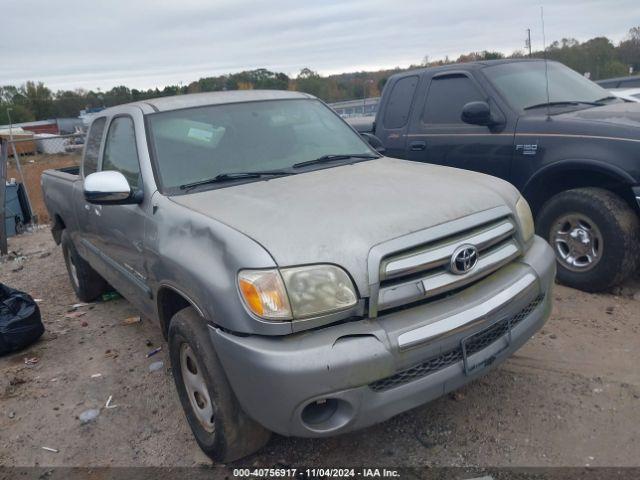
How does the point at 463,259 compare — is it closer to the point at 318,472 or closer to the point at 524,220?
the point at 524,220

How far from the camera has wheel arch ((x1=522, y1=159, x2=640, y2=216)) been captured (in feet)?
14.0

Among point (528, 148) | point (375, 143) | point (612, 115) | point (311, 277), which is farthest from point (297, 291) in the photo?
point (612, 115)

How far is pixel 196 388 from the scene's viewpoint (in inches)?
114

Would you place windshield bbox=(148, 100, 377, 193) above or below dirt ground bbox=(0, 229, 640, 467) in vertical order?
above

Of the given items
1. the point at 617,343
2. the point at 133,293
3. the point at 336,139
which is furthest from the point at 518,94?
the point at 133,293

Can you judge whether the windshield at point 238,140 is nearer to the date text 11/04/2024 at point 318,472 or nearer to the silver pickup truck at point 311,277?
the silver pickup truck at point 311,277

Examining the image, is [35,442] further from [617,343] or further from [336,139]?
[617,343]

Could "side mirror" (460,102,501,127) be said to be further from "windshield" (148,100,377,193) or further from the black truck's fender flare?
"windshield" (148,100,377,193)

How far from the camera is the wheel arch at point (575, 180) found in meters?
4.25

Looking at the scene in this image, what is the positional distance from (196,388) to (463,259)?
1540 mm

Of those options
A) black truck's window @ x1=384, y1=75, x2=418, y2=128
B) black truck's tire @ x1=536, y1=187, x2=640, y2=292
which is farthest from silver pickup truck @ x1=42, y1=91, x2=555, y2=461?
black truck's window @ x1=384, y1=75, x2=418, y2=128

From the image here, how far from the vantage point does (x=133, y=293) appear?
3760 millimetres

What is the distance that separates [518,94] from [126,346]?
4253mm

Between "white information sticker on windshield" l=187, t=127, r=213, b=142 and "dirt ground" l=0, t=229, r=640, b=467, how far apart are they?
1.69 metres
